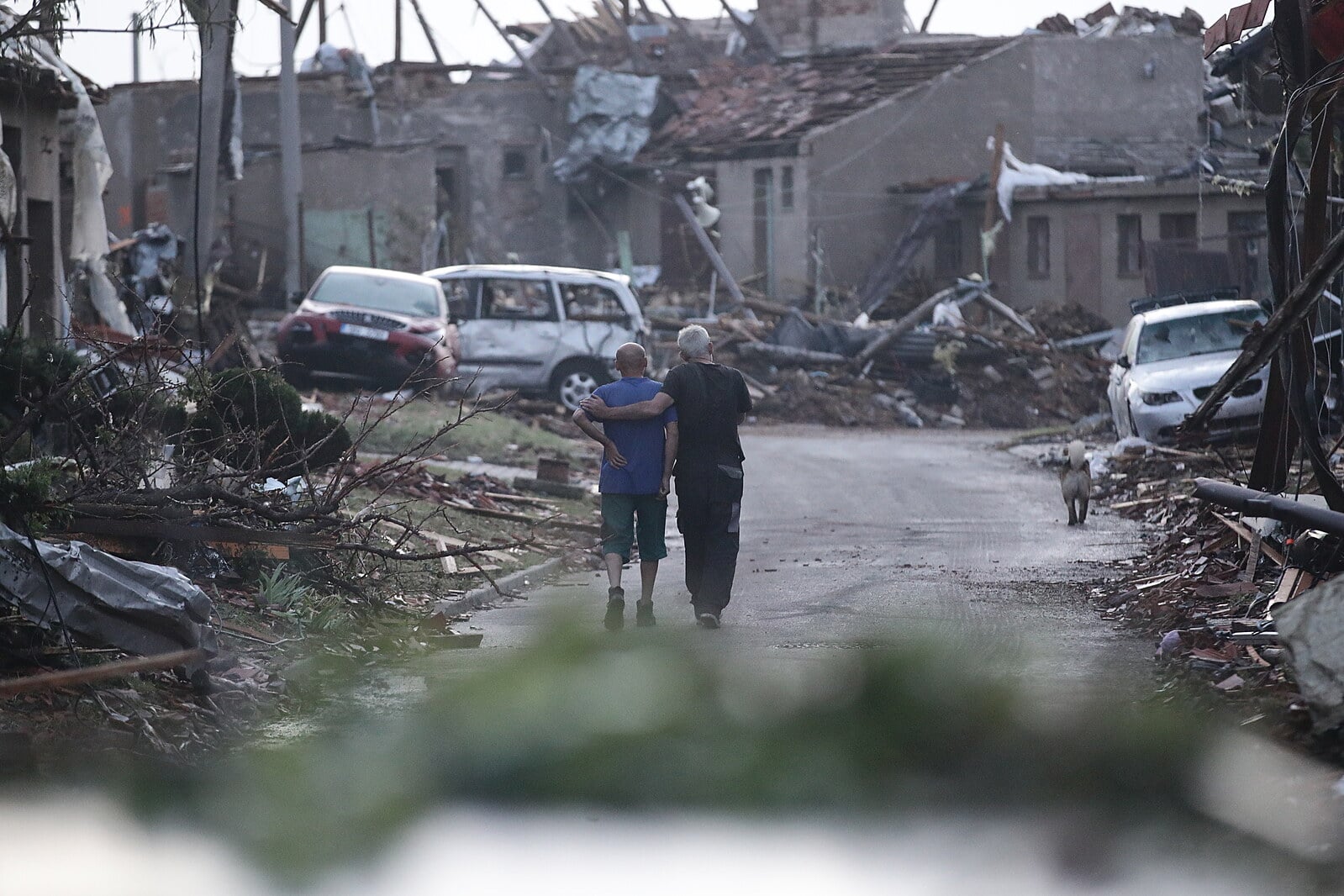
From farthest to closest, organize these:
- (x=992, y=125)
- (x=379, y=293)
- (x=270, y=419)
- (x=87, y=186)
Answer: (x=992, y=125)
(x=379, y=293)
(x=87, y=186)
(x=270, y=419)

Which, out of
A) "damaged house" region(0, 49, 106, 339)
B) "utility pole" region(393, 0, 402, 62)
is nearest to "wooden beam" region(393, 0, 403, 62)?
"utility pole" region(393, 0, 402, 62)

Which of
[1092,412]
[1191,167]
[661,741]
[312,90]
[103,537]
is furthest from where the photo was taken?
[312,90]

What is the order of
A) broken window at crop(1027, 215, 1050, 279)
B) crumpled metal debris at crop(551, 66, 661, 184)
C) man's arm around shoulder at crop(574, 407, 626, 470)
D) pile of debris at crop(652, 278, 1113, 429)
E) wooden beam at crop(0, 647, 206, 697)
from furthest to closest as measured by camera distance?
crumpled metal debris at crop(551, 66, 661, 184), broken window at crop(1027, 215, 1050, 279), pile of debris at crop(652, 278, 1113, 429), man's arm around shoulder at crop(574, 407, 626, 470), wooden beam at crop(0, 647, 206, 697)

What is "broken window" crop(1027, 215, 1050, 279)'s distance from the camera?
121 ft

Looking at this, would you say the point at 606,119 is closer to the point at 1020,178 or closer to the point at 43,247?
the point at 1020,178

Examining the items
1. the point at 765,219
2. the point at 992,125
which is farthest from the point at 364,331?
the point at 992,125

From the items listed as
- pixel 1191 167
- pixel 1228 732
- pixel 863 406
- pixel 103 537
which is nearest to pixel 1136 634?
pixel 103 537

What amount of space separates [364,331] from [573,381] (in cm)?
362

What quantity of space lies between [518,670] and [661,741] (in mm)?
111

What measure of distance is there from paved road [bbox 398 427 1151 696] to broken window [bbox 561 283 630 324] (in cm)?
320

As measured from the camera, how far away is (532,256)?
45.6 m

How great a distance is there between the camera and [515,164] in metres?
45.6

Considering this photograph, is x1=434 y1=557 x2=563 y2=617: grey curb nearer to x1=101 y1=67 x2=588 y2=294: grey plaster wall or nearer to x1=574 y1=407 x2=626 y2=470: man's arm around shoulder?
x1=574 y1=407 x2=626 y2=470: man's arm around shoulder

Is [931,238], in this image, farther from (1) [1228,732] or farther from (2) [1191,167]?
(1) [1228,732]
